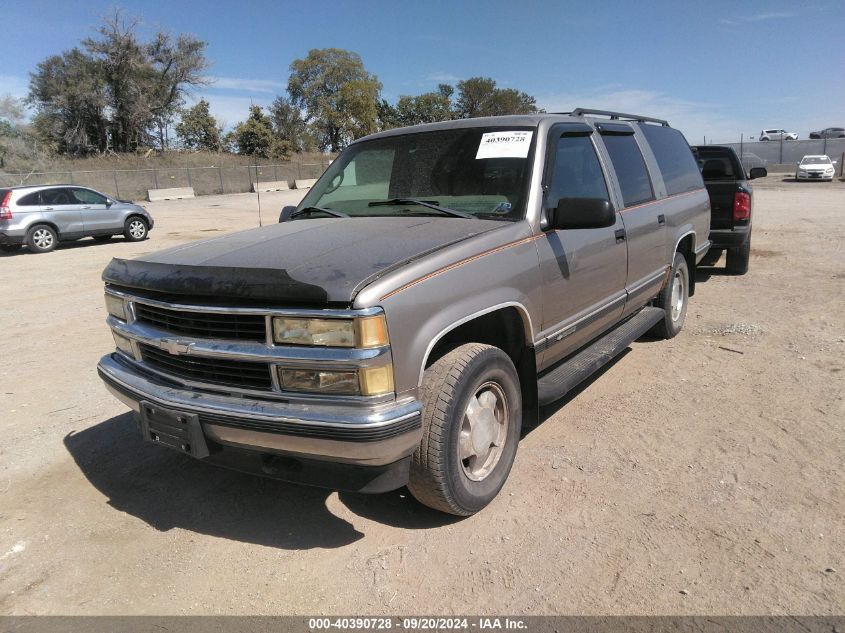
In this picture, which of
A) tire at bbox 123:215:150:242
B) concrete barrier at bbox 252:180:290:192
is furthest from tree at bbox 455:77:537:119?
tire at bbox 123:215:150:242

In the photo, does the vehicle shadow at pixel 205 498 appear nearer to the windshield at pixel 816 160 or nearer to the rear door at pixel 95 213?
the rear door at pixel 95 213

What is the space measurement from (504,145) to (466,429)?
1762 millimetres

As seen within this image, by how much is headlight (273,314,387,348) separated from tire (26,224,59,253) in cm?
1490

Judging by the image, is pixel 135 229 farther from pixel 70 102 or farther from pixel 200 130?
pixel 200 130

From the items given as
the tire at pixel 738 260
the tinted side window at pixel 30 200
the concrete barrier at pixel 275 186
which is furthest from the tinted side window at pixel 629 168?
the concrete barrier at pixel 275 186

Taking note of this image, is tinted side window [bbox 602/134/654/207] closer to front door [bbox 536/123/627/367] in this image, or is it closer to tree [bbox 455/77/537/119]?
front door [bbox 536/123/627/367]

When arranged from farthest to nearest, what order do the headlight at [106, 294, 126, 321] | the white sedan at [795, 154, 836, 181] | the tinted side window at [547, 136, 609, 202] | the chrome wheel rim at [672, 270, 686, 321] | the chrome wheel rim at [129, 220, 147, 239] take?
1. the white sedan at [795, 154, 836, 181]
2. the chrome wheel rim at [129, 220, 147, 239]
3. the chrome wheel rim at [672, 270, 686, 321]
4. the tinted side window at [547, 136, 609, 202]
5. the headlight at [106, 294, 126, 321]

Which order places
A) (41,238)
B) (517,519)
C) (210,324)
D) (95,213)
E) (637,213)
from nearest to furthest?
(210,324)
(517,519)
(637,213)
(41,238)
(95,213)

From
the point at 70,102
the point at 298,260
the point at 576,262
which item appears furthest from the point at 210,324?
the point at 70,102

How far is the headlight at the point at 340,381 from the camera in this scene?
7.82ft

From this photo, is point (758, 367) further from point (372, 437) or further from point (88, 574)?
point (88, 574)

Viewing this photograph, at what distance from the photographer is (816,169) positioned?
3069cm

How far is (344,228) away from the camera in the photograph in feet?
11.0

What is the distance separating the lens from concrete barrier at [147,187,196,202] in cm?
3672
